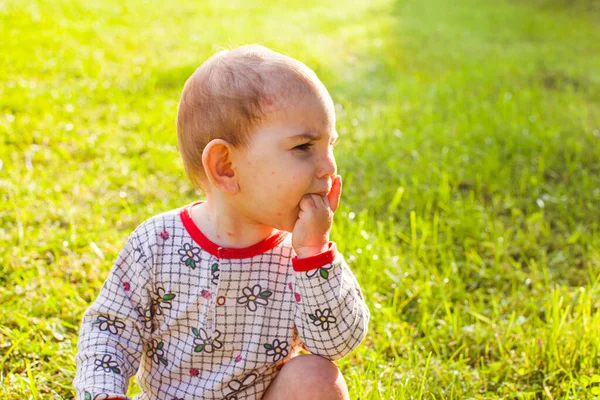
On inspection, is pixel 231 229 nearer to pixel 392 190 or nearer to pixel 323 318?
pixel 323 318

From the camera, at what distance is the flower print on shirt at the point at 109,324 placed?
1761 mm

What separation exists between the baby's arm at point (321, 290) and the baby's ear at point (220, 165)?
0.19 m

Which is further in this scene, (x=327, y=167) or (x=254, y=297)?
(x=254, y=297)

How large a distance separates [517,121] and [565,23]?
496cm

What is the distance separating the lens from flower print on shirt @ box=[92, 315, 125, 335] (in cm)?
176

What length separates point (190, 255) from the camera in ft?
5.97

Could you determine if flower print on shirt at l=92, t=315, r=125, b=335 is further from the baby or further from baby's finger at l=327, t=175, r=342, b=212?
baby's finger at l=327, t=175, r=342, b=212

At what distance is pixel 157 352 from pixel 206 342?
6.1 inches

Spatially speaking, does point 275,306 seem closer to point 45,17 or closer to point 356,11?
point 45,17

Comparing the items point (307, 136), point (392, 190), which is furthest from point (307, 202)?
point (392, 190)

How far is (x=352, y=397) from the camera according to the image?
6.82 feet

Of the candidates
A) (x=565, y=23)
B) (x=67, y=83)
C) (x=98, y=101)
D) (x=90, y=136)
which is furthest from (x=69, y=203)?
(x=565, y=23)

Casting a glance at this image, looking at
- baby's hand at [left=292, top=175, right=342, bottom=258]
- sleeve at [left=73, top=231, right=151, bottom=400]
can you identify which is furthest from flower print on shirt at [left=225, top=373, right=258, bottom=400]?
baby's hand at [left=292, top=175, right=342, bottom=258]

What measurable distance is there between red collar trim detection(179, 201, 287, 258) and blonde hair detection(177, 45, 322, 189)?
221 mm
